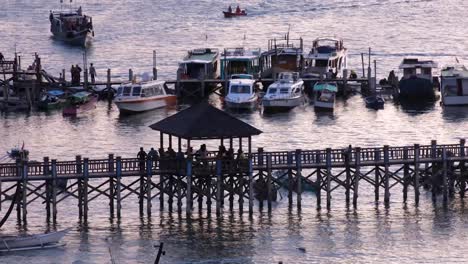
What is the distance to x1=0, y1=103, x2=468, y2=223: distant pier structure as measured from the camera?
89500 millimetres

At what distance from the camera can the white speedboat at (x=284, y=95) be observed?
12319 cm

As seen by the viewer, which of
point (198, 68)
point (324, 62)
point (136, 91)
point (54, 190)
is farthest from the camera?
point (324, 62)

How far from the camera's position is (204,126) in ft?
295

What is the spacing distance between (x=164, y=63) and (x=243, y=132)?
57217mm

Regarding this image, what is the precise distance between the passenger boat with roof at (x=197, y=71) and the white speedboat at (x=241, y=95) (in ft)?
15.3

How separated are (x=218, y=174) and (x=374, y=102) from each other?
120 ft

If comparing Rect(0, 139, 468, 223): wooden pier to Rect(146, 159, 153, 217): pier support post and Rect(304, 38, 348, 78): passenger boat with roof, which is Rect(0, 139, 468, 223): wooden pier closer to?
Rect(146, 159, 153, 217): pier support post

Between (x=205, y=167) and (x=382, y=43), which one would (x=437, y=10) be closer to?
(x=382, y=43)

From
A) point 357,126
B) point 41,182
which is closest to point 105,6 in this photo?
point 357,126

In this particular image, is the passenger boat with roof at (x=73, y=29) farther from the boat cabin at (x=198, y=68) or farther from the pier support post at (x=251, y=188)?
the pier support post at (x=251, y=188)

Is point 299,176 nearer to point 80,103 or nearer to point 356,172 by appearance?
point 356,172

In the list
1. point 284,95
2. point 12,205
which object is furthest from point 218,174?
point 284,95

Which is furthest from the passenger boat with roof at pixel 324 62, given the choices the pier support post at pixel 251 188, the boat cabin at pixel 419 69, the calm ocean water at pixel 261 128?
the pier support post at pixel 251 188

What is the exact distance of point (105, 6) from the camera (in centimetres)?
19012
